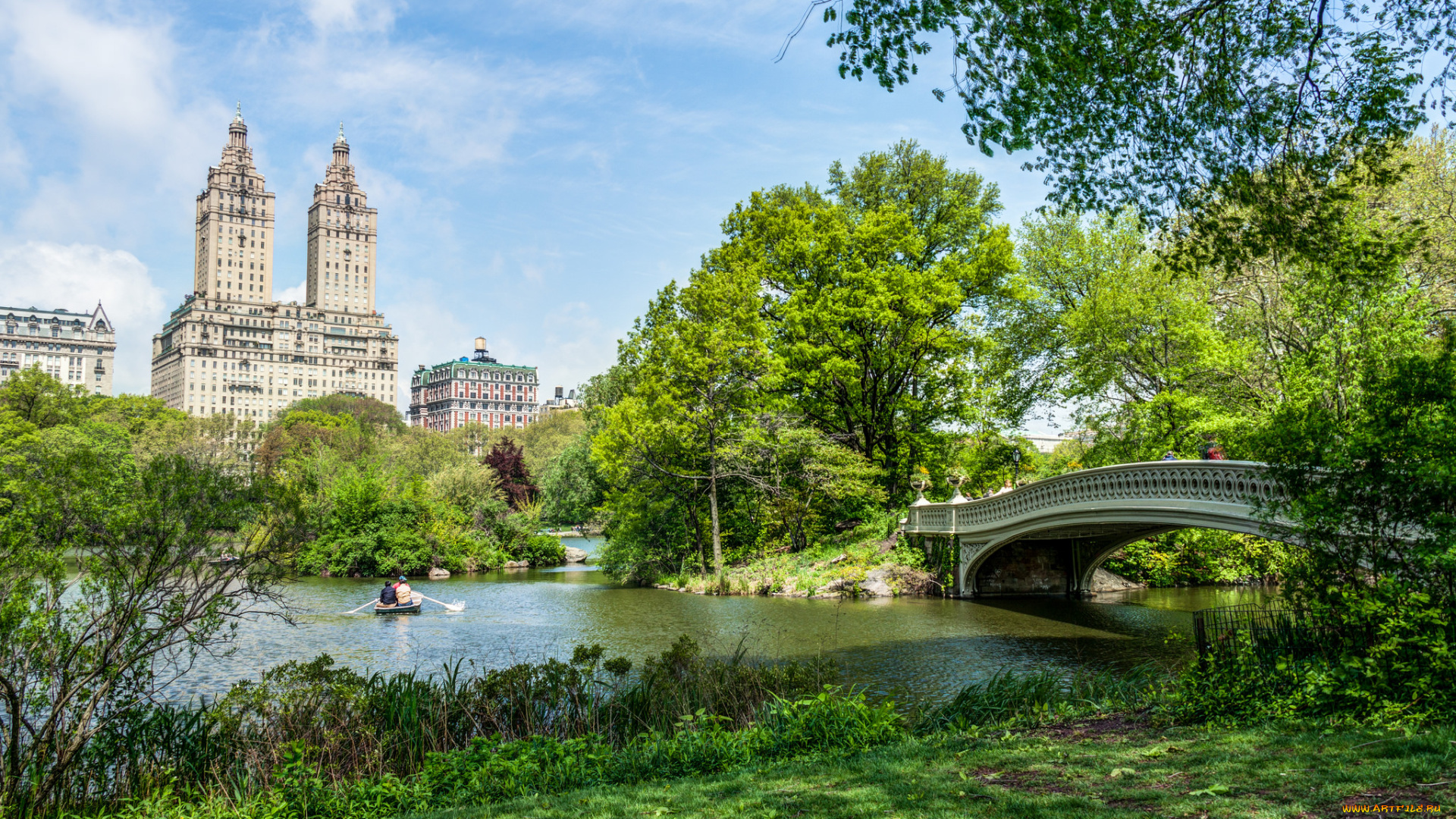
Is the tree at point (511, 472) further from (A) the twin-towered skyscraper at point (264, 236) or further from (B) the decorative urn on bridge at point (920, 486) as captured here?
(A) the twin-towered skyscraper at point (264, 236)

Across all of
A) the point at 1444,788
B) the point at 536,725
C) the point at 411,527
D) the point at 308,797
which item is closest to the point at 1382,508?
the point at 1444,788

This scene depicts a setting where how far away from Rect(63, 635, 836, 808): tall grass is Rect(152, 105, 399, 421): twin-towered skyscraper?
14441cm

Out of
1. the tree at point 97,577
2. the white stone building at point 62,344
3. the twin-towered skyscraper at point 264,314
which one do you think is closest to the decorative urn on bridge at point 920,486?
the tree at point 97,577

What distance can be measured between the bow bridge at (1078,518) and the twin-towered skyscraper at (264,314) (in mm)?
134952

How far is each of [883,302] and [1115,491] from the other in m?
10.3

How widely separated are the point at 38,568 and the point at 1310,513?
966 centimetres

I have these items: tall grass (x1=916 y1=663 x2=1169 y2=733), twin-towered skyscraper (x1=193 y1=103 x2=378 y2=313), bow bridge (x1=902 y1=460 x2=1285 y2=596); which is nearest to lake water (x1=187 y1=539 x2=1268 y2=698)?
bow bridge (x1=902 y1=460 x2=1285 y2=596)

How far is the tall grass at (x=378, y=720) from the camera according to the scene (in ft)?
22.4

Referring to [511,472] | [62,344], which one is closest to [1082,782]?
[511,472]

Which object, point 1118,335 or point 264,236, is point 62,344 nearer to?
point 264,236

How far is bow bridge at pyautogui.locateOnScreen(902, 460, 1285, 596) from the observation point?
13.8m

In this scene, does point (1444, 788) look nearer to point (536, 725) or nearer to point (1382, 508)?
point (1382, 508)

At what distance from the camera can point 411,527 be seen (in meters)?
34.2

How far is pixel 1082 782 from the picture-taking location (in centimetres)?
518
